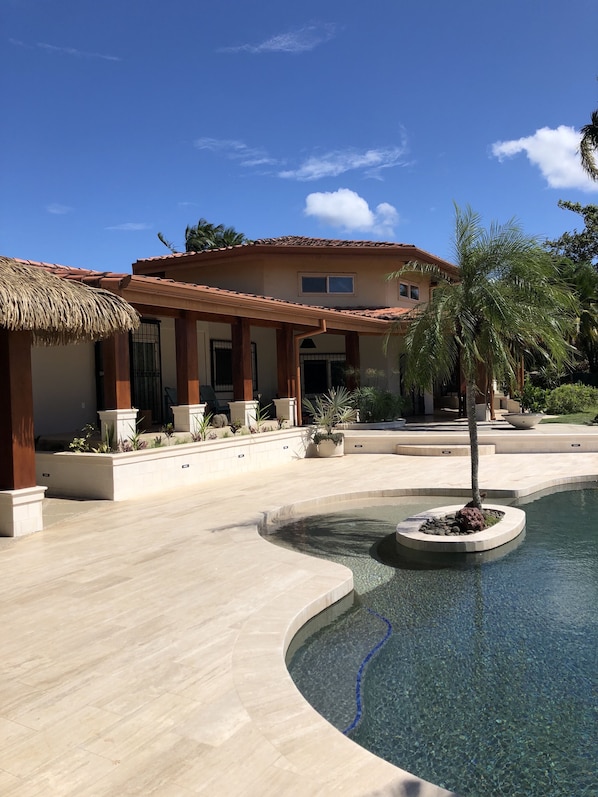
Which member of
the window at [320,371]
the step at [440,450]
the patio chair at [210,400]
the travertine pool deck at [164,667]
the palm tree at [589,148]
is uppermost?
the palm tree at [589,148]

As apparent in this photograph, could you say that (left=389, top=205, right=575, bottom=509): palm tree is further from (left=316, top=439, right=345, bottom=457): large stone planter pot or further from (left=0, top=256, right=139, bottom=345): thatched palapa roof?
(left=316, top=439, right=345, bottom=457): large stone planter pot

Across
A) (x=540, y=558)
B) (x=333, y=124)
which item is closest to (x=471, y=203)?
(x=540, y=558)

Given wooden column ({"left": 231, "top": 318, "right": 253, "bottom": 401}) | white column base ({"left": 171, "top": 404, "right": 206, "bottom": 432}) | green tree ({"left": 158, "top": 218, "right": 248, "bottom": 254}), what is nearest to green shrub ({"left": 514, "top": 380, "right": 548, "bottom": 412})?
wooden column ({"left": 231, "top": 318, "right": 253, "bottom": 401})

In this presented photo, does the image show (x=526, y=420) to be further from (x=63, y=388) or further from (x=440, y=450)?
(x=63, y=388)

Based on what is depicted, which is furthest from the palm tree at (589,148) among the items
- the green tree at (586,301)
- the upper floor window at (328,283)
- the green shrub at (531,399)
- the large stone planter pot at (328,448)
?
the large stone planter pot at (328,448)

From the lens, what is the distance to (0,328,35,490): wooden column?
27.7 ft

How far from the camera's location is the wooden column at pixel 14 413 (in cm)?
845

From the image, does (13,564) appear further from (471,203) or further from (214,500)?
(471,203)

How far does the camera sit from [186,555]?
730 centimetres

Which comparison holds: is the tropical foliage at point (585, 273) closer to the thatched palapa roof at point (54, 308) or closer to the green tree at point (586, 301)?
the green tree at point (586, 301)

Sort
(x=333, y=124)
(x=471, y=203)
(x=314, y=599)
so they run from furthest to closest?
(x=333, y=124) → (x=471, y=203) → (x=314, y=599)

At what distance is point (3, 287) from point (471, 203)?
20.6 ft

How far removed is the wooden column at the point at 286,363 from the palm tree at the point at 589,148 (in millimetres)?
19703

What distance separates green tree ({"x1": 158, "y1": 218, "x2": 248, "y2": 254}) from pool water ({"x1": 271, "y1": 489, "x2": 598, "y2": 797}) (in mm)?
36558
